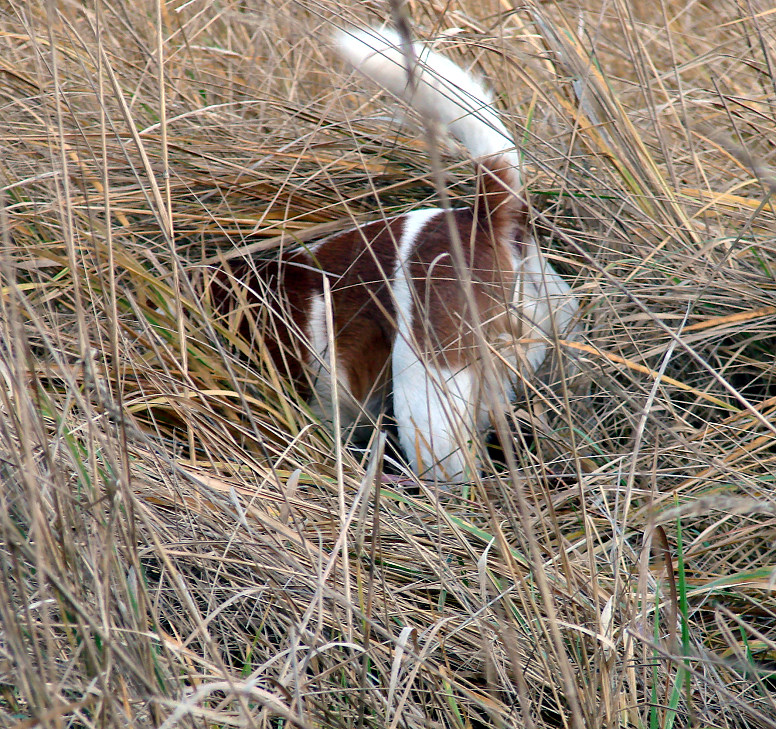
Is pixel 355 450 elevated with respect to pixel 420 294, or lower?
lower

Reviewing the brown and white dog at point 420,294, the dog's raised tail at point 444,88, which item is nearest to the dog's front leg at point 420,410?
the brown and white dog at point 420,294

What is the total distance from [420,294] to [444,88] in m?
0.46

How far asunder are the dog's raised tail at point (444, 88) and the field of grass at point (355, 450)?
9cm

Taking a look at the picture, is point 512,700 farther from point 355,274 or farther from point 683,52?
point 683,52

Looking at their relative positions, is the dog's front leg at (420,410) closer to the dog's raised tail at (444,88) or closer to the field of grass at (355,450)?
the field of grass at (355,450)

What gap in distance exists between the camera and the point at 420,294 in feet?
5.68

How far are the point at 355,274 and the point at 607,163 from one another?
2.29 ft

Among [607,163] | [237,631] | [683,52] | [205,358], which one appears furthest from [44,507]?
[683,52]

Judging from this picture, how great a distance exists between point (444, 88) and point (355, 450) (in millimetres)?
841

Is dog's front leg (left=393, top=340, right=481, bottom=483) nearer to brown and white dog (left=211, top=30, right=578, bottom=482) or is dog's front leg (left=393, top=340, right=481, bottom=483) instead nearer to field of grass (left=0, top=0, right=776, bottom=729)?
brown and white dog (left=211, top=30, right=578, bottom=482)

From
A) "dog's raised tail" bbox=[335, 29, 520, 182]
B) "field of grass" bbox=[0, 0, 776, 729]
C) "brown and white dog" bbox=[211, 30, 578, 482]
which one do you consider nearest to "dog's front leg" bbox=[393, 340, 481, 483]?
"brown and white dog" bbox=[211, 30, 578, 482]

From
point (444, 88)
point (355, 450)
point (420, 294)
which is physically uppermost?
point (444, 88)

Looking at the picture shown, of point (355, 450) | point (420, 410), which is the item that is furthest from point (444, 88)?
point (355, 450)

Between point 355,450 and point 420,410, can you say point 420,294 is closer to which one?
point 420,410
